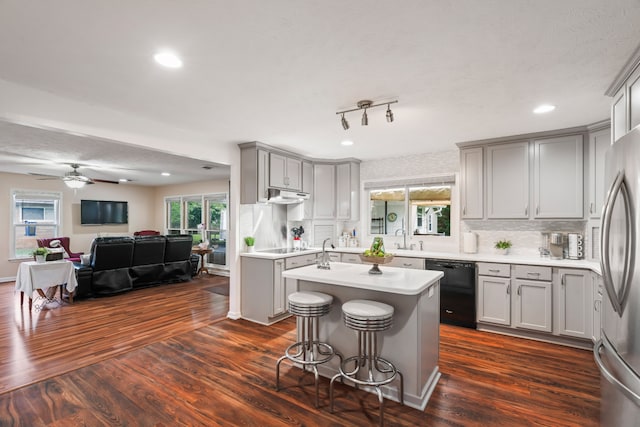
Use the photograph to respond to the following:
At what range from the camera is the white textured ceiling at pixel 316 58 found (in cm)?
156

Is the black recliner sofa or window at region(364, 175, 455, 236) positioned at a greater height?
window at region(364, 175, 455, 236)

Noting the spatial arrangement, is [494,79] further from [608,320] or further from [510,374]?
[510,374]

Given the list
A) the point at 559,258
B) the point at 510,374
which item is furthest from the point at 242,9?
the point at 559,258

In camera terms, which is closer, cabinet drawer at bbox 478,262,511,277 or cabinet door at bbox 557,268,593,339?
cabinet door at bbox 557,268,593,339

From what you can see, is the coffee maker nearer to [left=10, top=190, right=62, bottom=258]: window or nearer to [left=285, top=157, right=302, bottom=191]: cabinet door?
[left=285, top=157, right=302, bottom=191]: cabinet door

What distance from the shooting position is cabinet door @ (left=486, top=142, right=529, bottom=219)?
3.81 metres

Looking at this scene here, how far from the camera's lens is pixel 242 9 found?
155 cm

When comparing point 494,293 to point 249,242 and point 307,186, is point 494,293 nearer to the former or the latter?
point 307,186

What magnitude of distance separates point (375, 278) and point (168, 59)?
2.15 metres

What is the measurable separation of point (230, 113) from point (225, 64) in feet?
3.22

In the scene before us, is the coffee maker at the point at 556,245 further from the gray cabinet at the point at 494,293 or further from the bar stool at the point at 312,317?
the bar stool at the point at 312,317

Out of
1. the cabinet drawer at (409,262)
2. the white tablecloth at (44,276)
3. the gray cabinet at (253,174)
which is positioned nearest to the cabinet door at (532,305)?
the cabinet drawer at (409,262)

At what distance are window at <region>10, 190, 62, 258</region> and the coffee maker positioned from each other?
10031mm

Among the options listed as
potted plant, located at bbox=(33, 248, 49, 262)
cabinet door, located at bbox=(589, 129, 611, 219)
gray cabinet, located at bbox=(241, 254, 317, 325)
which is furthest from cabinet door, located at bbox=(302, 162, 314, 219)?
potted plant, located at bbox=(33, 248, 49, 262)
